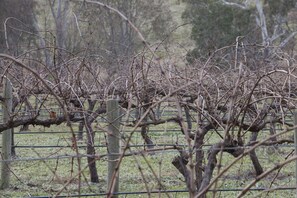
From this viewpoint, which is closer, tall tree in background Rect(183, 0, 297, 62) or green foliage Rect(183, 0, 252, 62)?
tall tree in background Rect(183, 0, 297, 62)

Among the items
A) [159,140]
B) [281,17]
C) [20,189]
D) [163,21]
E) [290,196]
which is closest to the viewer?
[290,196]

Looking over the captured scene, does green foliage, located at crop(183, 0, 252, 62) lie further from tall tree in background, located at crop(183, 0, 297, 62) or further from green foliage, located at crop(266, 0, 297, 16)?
green foliage, located at crop(266, 0, 297, 16)

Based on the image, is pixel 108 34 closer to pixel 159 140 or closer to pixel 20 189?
pixel 159 140

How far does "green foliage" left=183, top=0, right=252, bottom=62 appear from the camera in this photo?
33656 mm

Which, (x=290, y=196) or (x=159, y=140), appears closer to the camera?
(x=290, y=196)

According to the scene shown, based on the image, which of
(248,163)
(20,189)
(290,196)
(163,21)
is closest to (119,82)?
(248,163)

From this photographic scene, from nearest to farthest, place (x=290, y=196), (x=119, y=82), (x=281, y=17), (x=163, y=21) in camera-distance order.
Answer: (x=290, y=196), (x=119, y=82), (x=281, y=17), (x=163, y=21)

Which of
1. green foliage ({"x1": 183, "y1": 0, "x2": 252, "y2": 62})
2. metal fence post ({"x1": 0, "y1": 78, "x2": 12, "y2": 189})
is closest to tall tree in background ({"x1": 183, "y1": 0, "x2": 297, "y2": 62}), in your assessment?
green foliage ({"x1": 183, "y1": 0, "x2": 252, "y2": 62})

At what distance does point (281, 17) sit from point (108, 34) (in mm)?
8994

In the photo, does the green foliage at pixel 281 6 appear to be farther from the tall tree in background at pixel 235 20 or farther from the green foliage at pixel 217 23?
the green foliage at pixel 217 23

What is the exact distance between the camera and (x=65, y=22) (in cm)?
3400

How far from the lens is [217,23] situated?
3431 centimetres

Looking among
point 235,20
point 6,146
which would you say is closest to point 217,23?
point 235,20

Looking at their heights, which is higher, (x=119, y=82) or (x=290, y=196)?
(x=119, y=82)
